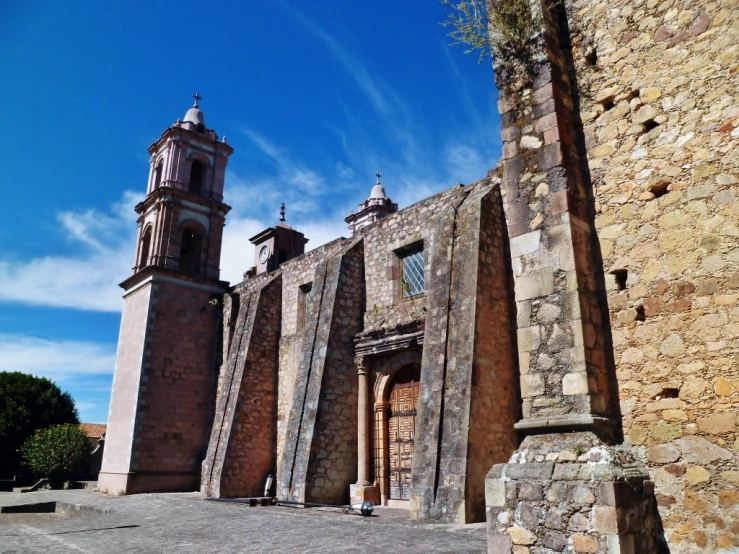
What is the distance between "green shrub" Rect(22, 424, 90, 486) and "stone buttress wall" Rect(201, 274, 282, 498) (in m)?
8.16

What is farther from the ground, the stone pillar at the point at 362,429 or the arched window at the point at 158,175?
the arched window at the point at 158,175

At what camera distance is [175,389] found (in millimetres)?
18438

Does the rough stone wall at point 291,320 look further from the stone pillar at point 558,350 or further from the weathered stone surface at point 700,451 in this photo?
the weathered stone surface at point 700,451

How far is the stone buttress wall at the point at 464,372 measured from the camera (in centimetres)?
871

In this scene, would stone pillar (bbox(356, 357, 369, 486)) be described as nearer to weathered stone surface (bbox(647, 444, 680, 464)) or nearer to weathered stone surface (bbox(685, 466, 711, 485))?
weathered stone surface (bbox(647, 444, 680, 464))

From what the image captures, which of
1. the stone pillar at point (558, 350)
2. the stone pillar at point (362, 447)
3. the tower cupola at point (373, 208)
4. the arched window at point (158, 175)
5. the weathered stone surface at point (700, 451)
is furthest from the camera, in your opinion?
the tower cupola at point (373, 208)

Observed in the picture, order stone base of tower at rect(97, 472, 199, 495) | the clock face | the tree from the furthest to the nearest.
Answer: the tree < the clock face < stone base of tower at rect(97, 472, 199, 495)

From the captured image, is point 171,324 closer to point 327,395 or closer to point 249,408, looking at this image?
point 249,408

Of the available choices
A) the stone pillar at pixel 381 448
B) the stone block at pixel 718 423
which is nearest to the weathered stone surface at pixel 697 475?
the stone block at pixel 718 423

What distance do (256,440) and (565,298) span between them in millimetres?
13038

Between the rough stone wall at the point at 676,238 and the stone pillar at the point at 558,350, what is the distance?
0.58 feet

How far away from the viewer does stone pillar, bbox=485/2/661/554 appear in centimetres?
405

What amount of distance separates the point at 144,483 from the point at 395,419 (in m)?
8.89

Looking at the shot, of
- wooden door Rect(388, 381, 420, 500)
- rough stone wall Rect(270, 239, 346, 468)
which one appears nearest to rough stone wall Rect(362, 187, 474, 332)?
wooden door Rect(388, 381, 420, 500)
